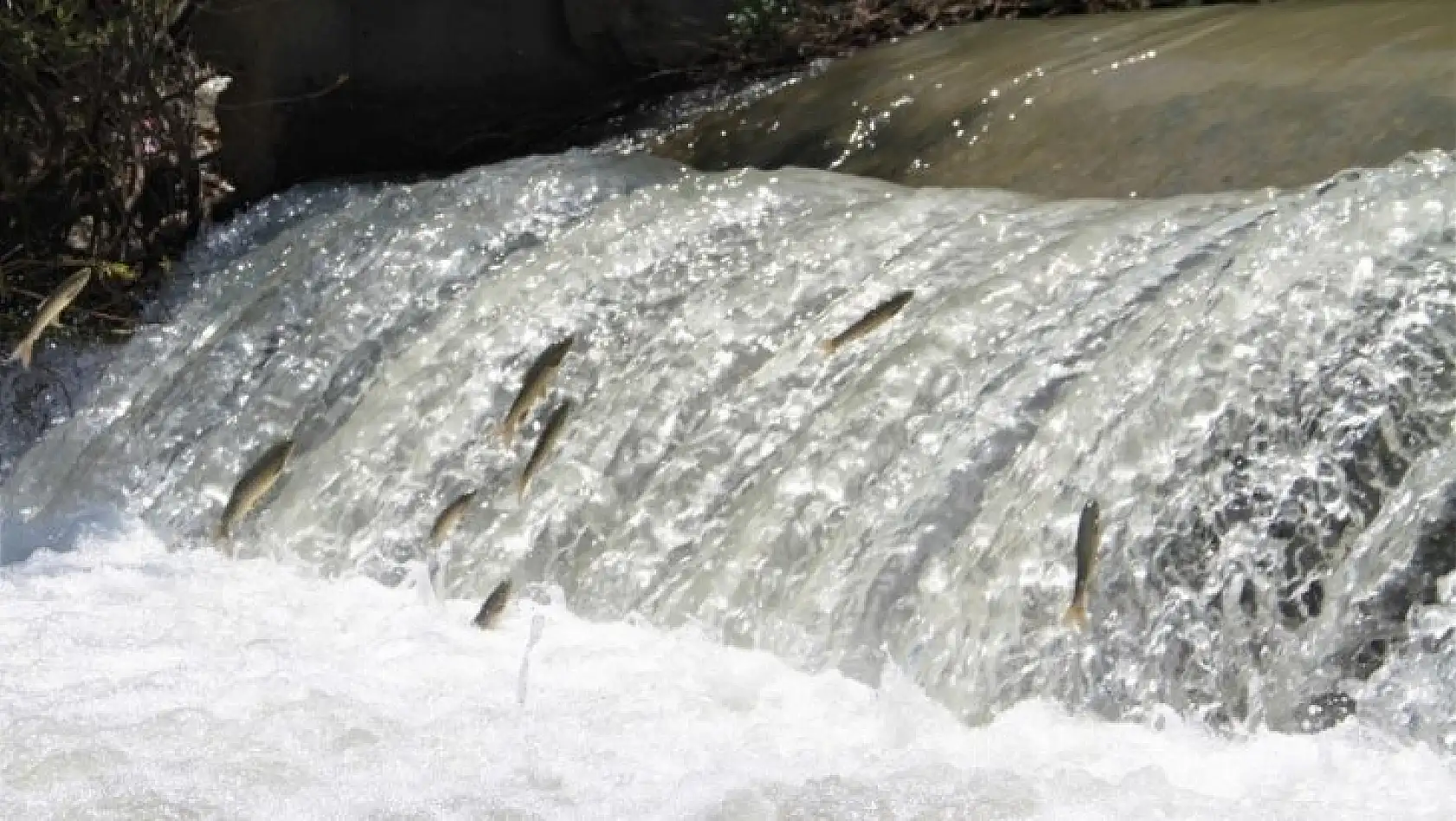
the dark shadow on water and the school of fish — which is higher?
the school of fish

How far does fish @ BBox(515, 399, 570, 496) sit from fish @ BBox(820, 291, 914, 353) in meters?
0.68

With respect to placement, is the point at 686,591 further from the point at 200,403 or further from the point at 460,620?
the point at 200,403

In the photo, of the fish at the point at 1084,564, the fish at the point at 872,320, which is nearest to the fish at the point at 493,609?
the fish at the point at 872,320

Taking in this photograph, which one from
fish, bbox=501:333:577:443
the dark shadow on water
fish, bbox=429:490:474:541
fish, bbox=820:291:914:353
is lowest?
the dark shadow on water

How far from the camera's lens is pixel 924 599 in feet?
13.4

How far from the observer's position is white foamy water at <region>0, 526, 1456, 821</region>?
333 centimetres

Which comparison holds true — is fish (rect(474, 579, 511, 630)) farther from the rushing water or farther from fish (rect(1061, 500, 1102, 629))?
fish (rect(1061, 500, 1102, 629))

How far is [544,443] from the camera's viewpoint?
203 inches

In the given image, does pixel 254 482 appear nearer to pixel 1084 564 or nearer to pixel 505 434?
pixel 505 434

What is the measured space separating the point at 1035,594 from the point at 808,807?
668 millimetres

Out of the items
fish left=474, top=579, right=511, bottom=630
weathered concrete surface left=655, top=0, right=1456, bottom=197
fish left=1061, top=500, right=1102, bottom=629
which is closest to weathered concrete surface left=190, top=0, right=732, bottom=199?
weathered concrete surface left=655, top=0, right=1456, bottom=197

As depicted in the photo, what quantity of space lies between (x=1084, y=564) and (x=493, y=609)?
1427mm

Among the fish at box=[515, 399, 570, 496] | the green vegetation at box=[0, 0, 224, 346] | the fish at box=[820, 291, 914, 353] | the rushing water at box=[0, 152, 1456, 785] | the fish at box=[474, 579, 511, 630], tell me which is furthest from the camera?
the green vegetation at box=[0, 0, 224, 346]

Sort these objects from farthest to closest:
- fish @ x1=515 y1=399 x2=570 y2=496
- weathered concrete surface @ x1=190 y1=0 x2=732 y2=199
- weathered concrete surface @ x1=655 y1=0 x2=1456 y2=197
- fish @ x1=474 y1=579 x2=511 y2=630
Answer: weathered concrete surface @ x1=190 y1=0 x2=732 y2=199, weathered concrete surface @ x1=655 y1=0 x2=1456 y2=197, fish @ x1=515 y1=399 x2=570 y2=496, fish @ x1=474 y1=579 x2=511 y2=630
